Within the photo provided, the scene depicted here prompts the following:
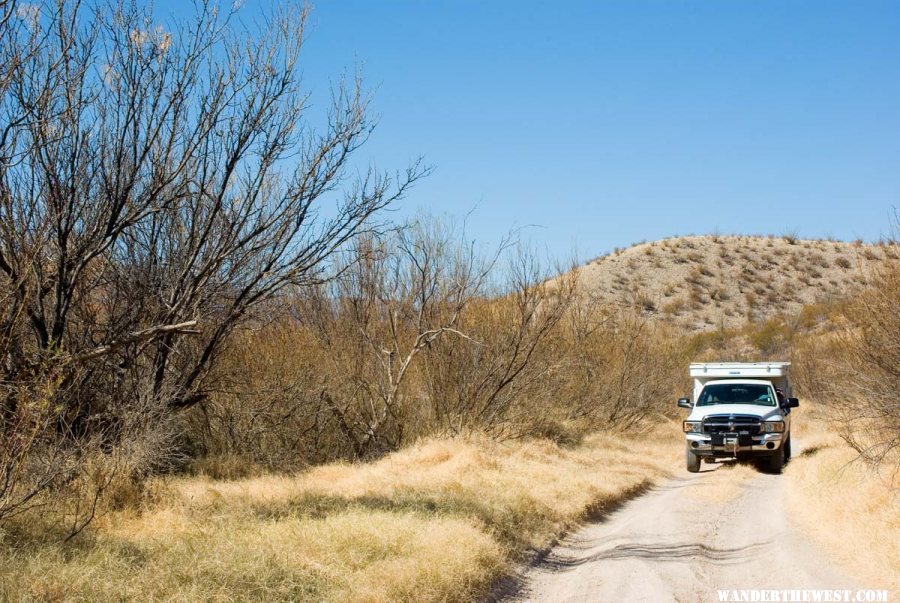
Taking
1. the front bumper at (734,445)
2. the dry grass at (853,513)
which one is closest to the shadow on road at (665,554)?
the dry grass at (853,513)

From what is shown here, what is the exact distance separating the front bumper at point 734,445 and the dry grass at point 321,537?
4.65 m

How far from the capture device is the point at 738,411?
18094 mm

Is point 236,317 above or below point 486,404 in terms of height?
above

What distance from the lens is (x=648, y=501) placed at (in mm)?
14070

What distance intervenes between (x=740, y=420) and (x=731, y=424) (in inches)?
8.4

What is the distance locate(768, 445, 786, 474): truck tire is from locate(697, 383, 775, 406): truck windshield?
5.20ft

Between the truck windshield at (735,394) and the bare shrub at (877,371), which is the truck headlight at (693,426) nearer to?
the truck windshield at (735,394)

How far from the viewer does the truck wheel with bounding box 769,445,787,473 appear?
1764cm

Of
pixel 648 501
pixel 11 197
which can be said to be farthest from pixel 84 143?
pixel 648 501

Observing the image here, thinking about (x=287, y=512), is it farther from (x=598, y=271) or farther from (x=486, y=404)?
(x=598, y=271)

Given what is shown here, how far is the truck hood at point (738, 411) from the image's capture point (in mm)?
17828

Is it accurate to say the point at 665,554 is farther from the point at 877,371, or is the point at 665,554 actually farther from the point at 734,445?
→ the point at 734,445

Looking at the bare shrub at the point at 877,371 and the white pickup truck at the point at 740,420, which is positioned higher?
the bare shrub at the point at 877,371

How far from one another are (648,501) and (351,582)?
28.0 feet
